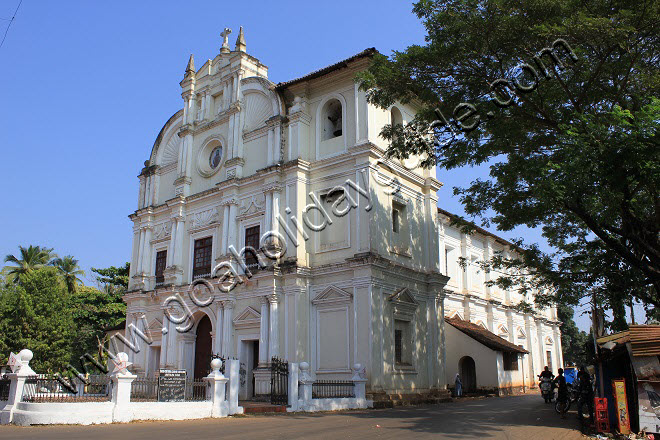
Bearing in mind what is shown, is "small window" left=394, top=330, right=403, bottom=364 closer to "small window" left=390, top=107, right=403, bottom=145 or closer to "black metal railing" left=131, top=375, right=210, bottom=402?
"black metal railing" left=131, top=375, right=210, bottom=402

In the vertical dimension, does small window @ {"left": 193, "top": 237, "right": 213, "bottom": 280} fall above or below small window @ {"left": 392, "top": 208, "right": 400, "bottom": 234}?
below

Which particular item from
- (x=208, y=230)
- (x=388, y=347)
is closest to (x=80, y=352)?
(x=208, y=230)

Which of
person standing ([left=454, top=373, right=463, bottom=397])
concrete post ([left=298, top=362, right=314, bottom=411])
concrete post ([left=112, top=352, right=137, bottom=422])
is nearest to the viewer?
concrete post ([left=112, top=352, right=137, bottom=422])

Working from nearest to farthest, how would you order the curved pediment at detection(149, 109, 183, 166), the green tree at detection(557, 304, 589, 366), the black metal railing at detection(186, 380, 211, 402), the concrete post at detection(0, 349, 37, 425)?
the concrete post at detection(0, 349, 37, 425) → the black metal railing at detection(186, 380, 211, 402) → the curved pediment at detection(149, 109, 183, 166) → the green tree at detection(557, 304, 589, 366)

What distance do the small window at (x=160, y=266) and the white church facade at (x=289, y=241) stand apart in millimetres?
76

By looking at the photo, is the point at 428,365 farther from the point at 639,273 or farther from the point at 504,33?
the point at 504,33

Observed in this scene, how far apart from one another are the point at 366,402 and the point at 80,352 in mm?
25302

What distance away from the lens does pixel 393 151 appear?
1523 centimetres

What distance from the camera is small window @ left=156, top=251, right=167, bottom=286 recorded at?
2498cm

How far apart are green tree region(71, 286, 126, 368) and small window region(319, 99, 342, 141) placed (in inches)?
827

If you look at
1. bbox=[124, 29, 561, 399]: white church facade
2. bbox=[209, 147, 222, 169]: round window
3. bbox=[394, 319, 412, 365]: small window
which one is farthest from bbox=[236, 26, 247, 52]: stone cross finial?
bbox=[394, 319, 412, 365]: small window

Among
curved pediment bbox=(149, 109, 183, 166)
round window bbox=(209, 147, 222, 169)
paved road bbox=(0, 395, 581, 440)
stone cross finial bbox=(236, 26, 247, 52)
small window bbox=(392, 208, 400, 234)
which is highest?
stone cross finial bbox=(236, 26, 247, 52)

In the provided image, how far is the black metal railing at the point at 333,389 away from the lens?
16.9m

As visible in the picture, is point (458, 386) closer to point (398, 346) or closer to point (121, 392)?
point (398, 346)
